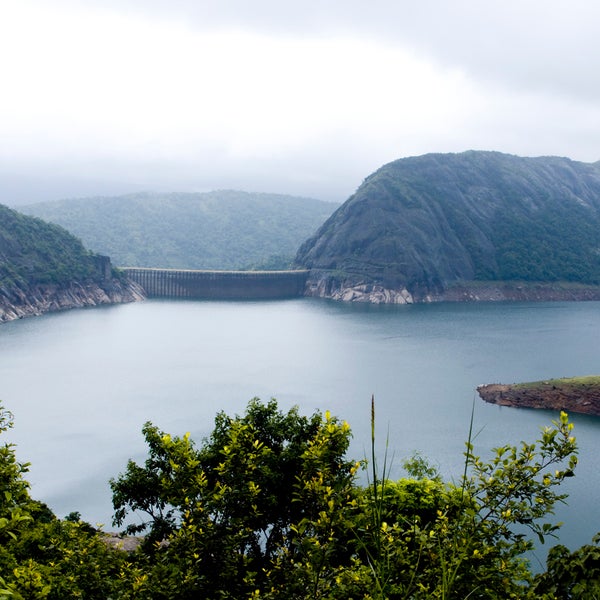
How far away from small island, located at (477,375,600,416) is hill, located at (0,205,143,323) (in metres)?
88.4

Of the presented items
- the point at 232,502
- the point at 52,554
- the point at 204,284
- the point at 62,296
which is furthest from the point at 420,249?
the point at 52,554

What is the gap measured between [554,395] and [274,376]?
3225 centimetres

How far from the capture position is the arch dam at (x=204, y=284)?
171 meters

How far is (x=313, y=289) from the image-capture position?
17775 cm

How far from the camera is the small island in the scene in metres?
65.9

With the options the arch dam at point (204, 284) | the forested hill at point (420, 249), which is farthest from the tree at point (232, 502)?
the arch dam at point (204, 284)

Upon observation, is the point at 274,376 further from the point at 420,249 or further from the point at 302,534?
the point at 420,249

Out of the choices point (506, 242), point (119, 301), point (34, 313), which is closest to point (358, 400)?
point (34, 313)

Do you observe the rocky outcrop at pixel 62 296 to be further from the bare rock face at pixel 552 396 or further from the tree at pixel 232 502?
the tree at pixel 232 502

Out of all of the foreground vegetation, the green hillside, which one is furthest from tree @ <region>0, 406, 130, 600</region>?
the green hillside

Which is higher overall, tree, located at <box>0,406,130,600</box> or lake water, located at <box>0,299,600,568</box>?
tree, located at <box>0,406,130,600</box>

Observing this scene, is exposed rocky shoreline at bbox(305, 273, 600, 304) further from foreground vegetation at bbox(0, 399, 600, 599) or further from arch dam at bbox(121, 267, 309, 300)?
foreground vegetation at bbox(0, 399, 600, 599)

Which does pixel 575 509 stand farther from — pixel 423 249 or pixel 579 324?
pixel 423 249

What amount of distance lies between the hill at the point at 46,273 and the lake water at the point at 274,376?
626 centimetres
